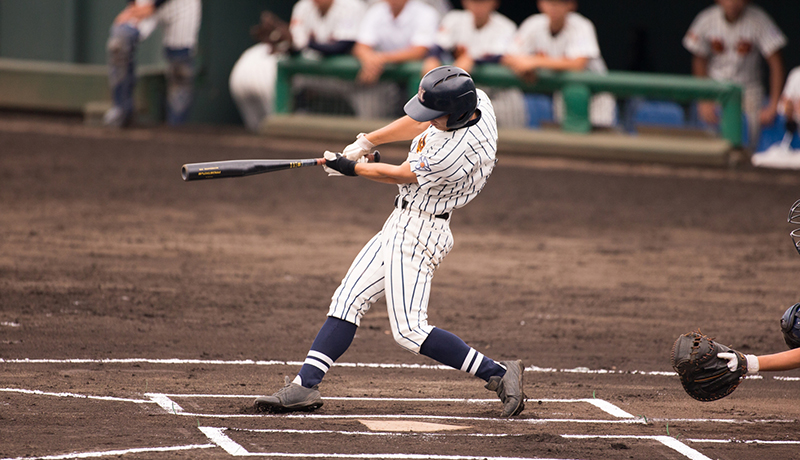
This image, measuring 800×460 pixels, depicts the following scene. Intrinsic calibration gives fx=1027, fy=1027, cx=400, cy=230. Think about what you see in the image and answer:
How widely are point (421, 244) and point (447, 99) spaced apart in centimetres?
59

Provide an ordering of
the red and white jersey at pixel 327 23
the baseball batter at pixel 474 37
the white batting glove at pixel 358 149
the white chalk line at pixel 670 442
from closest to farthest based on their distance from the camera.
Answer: the white chalk line at pixel 670 442 → the white batting glove at pixel 358 149 → the baseball batter at pixel 474 37 → the red and white jersey at pixel 327 23

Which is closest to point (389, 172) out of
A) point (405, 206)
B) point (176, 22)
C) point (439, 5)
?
point (405, 206)

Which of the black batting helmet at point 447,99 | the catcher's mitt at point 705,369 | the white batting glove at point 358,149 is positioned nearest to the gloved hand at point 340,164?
the white batting glove at point 358,149

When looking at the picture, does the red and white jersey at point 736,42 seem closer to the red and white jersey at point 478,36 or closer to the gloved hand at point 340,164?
the red and white jersey at point 478,36

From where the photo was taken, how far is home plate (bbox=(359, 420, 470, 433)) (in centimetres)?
394

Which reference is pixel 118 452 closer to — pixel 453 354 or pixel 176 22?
pixel 453 354

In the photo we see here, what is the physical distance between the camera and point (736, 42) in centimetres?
1123

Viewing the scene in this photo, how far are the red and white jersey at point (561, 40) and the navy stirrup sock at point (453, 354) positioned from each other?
7395 millimetres

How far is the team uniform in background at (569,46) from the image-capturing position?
1104cm

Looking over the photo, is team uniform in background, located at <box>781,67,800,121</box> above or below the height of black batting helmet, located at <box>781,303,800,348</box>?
above

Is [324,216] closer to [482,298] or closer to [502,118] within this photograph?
[482,298]

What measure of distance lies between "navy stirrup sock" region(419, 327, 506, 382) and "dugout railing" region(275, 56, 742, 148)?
7.40m

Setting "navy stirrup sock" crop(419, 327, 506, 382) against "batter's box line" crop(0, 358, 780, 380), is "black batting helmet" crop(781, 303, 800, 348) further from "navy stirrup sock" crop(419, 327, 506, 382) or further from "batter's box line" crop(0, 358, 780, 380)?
"navy stirrup sock" crop(419, 327, 506, 382)

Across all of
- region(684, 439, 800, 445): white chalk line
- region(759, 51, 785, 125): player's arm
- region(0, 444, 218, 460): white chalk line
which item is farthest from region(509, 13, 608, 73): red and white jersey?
region(0, 444, 218, 460): white chalk line
